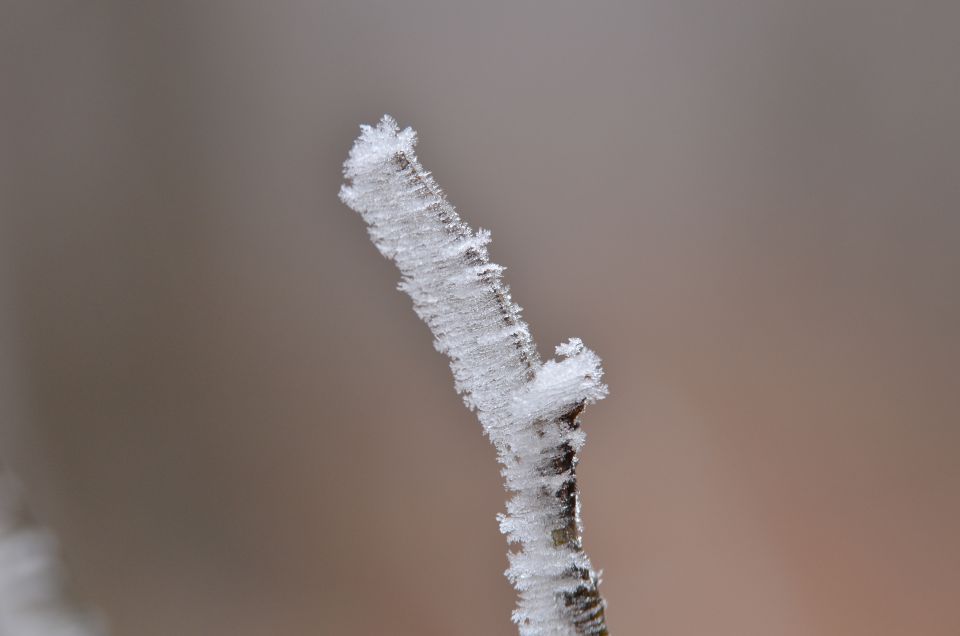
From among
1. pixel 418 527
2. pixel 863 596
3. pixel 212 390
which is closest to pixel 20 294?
pixel 212 390

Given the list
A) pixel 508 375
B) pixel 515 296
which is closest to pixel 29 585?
pixel 508 375

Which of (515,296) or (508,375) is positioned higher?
(515,296)

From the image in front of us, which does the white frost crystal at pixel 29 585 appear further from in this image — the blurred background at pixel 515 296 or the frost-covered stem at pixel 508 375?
the blurred background at pixel 515 296

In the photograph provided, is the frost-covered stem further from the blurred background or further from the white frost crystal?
the blurred background

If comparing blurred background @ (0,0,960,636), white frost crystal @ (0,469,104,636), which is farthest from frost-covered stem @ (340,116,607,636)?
blurred background @ (0,0,960,636)

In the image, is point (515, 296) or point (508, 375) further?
point (515, 296)

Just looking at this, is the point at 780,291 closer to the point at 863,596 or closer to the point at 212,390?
the point at 863,596

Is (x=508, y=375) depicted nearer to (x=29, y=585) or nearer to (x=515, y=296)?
(x=29, y=585)
